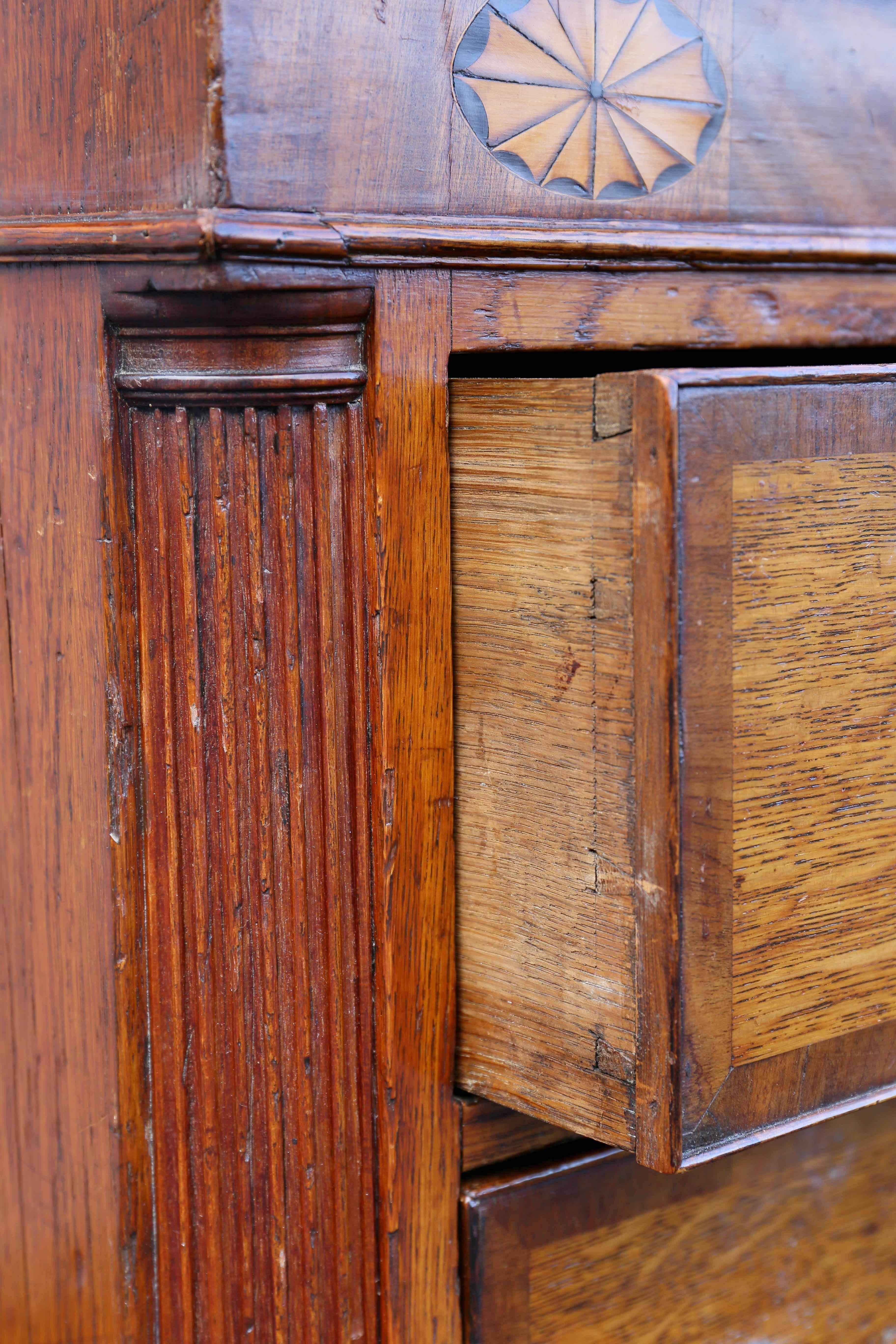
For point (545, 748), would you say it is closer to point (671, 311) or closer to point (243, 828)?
point (243, 828)

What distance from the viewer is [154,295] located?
2.19ft

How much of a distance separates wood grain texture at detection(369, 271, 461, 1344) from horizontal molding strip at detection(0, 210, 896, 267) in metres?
0.02

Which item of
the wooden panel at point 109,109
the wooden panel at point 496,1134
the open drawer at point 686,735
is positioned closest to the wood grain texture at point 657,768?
the open drawer at point 686,735

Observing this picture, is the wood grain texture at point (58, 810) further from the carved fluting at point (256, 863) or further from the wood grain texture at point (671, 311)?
the wood grain texture at point (671, 311)

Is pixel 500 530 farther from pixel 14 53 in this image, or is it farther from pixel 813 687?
pixel 14 53

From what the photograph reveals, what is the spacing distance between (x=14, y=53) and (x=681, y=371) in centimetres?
46

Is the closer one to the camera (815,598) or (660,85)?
(815,598)

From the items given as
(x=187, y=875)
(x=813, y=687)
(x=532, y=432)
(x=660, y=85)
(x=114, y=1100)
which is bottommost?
(x=114, y=1100)

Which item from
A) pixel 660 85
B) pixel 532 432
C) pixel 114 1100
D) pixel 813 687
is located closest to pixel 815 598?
pixel 813 687

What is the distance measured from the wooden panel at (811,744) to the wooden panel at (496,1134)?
199 millimetres

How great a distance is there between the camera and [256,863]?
2.37 feet

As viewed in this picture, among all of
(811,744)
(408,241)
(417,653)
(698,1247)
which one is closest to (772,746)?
(811,744)

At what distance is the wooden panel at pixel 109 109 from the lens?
0.65 m

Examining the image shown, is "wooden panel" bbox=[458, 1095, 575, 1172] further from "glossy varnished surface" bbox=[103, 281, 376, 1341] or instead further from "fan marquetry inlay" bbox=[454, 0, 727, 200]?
"fan marquetry inlay" bbox=[454, 0, 727, 200]
